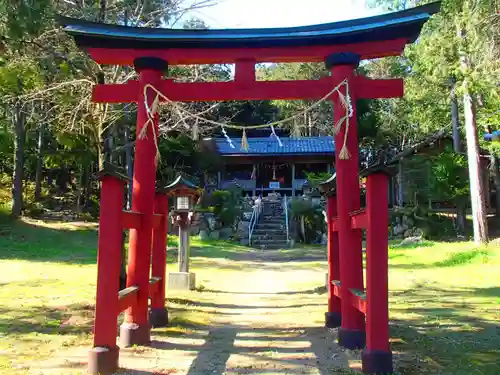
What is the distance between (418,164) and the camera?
2614cm

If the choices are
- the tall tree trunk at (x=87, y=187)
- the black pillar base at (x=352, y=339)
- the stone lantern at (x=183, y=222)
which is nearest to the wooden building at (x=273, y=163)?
the tall tree trunk at (x=87, y=187)

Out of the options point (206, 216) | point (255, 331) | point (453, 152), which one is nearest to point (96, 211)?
point (206, 216)

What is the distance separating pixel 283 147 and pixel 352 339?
25901 millimetres

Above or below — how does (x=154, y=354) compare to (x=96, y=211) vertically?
below

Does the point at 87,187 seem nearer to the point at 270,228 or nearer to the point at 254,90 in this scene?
the point at 270,228

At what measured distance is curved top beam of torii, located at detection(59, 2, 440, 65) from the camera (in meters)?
5.88

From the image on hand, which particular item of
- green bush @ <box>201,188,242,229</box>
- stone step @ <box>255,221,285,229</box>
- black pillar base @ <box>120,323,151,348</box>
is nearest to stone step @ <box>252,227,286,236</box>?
stone step @ <box>255,221,285,229</box>

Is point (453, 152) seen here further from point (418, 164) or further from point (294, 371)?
point (294, 371)

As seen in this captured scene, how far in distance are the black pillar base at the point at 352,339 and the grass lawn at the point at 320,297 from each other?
40 cm

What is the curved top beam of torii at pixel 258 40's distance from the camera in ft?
19.3

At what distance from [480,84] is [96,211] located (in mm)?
21653

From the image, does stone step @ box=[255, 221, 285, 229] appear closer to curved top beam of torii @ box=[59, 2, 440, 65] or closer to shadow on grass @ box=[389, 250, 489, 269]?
shadow on grass @ box=[389, 250, 489, 269]

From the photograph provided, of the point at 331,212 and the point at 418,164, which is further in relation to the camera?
the point at 418,164

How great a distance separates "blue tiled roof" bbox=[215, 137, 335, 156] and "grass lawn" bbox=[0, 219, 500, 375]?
39.6ft
